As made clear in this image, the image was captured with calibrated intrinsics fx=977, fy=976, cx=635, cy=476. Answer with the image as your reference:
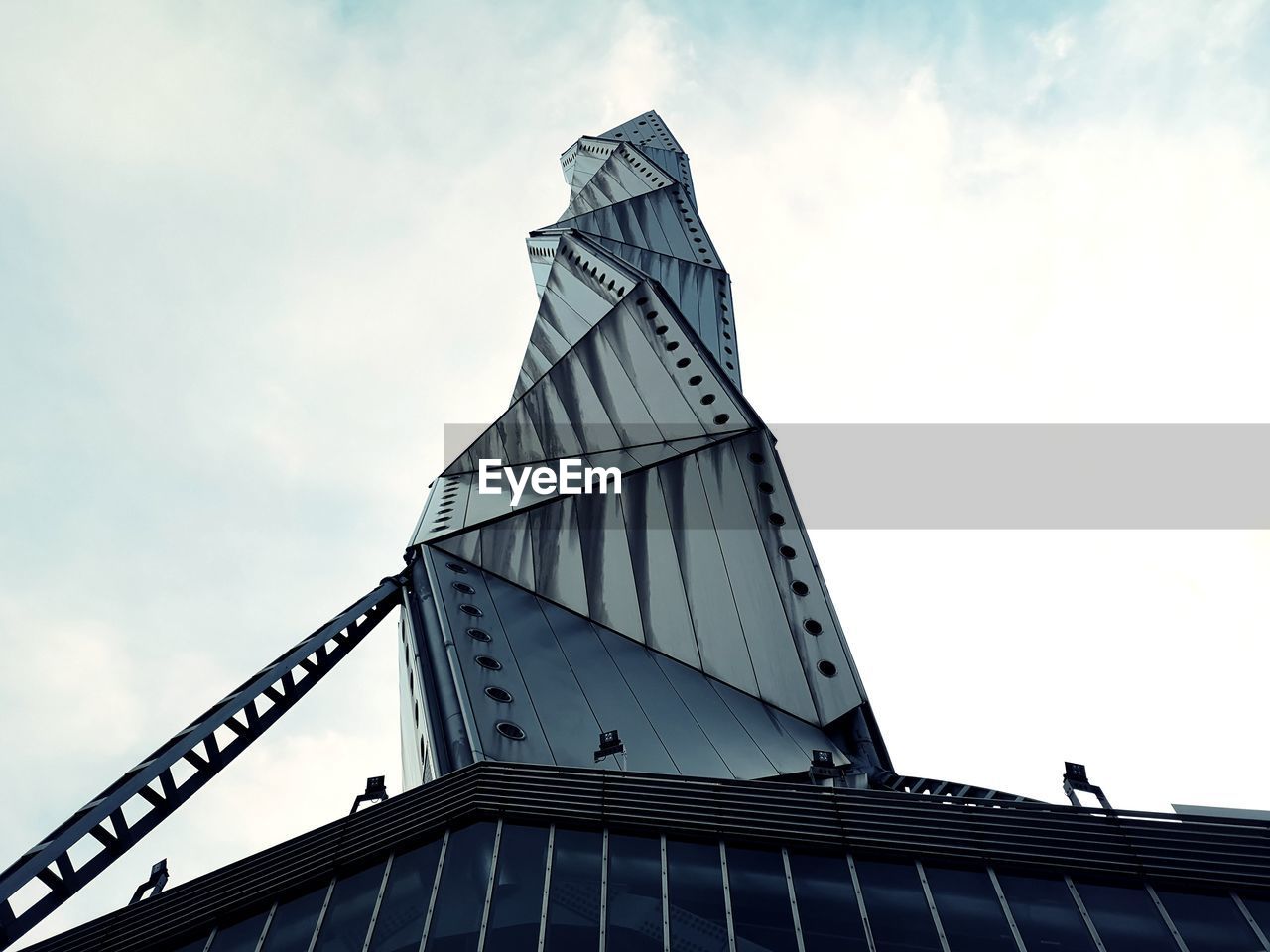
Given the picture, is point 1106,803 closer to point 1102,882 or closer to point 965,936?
point 1102,882

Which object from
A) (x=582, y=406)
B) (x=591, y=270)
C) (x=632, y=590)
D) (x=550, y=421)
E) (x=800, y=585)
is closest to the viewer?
(x=632, y=590)

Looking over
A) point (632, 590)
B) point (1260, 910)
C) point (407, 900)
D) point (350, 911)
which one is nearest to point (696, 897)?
point (407, 900)

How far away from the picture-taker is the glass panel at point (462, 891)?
11.4 m

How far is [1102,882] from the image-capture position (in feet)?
39.0

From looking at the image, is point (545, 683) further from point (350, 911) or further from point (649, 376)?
point (649, 376)

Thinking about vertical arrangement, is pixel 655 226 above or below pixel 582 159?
below

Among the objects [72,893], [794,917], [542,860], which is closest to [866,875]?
[794,917]

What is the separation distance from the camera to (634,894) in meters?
11.9

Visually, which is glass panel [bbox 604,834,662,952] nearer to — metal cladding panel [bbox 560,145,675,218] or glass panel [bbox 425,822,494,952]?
glass panel [bbox 425,822,494,952]

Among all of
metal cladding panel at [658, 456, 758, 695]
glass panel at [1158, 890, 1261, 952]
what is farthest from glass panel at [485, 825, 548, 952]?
metal cladding panel at [658, 456, 758, 695]

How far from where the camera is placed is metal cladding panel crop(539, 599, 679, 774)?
20719 millimetres

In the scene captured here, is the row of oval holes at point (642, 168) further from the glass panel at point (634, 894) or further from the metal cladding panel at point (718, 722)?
the glass panel at point (634, 894)

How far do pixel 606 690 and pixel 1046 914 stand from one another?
1318 cm

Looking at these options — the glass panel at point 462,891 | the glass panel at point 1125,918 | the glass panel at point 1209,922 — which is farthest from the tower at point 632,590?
the glass panel at point 1209,922
